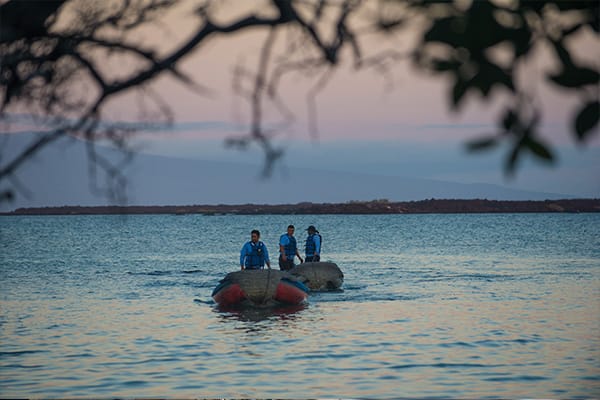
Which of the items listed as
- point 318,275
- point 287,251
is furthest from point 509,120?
point 318,275

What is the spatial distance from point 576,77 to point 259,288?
2065cm

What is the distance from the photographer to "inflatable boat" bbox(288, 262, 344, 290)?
28.2 m

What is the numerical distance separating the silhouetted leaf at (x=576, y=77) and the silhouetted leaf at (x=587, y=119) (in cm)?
9

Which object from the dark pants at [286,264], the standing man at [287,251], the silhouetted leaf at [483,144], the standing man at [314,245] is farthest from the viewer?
the standing man at [314,245]

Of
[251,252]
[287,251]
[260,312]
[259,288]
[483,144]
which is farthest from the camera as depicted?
[287,251]

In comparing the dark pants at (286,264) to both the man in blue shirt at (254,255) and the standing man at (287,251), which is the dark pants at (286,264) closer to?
the standing man at (287,251)

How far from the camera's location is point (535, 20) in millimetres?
3818

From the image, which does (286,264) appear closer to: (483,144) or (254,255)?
(254,255)

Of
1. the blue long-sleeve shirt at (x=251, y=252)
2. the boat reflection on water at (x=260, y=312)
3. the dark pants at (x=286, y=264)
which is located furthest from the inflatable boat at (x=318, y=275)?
the blue long-sleeve shirt at (x=251, y=252)

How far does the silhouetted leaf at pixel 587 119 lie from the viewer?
3.61 m

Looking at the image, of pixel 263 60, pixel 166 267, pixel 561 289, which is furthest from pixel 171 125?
pixel 166 267

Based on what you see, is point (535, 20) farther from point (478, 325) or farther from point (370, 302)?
point (370, 302)

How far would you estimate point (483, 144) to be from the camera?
355cm

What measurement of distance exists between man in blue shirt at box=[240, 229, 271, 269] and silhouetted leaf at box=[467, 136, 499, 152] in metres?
20.0
